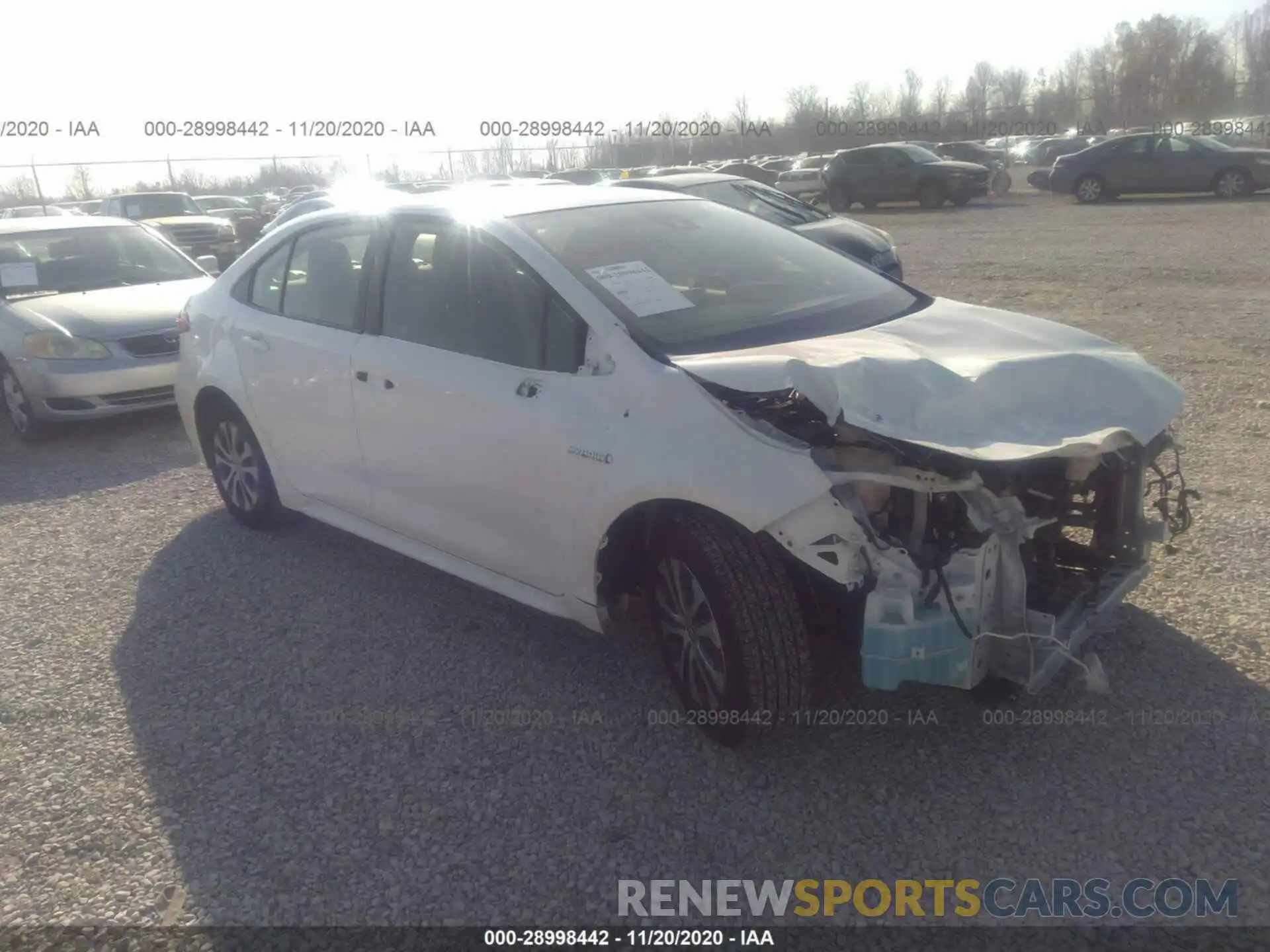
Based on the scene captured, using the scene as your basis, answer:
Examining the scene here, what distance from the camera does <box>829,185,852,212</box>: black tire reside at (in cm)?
2669

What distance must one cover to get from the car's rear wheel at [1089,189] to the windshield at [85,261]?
2103cm

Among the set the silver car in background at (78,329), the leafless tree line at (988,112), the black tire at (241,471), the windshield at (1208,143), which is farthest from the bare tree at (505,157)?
the black tire at (241,471)

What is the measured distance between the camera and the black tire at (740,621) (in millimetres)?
3023

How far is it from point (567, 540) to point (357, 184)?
85.2 feet

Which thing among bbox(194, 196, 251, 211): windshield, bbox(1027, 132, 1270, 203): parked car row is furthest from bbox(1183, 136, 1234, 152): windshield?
bbox(194, 196, 251, 211): windshield

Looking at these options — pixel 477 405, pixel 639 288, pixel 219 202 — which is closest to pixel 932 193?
pixel 219 202

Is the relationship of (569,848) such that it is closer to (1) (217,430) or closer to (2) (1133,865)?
(2) (1133,865)

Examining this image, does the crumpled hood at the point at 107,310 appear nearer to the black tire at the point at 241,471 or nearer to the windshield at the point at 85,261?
the windshield at the point at 85,261

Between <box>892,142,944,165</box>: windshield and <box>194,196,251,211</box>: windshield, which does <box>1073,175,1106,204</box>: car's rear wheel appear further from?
<box>194,196,251,211</box>: windshield

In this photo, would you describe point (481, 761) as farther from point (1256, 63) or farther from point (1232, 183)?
point (1256, 63)

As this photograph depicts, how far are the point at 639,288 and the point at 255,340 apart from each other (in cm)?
221

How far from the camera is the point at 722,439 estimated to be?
3.01 meters

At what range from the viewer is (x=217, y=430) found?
5434 millimetres

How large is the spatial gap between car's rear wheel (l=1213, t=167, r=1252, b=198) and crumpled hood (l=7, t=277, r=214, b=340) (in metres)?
21.6
